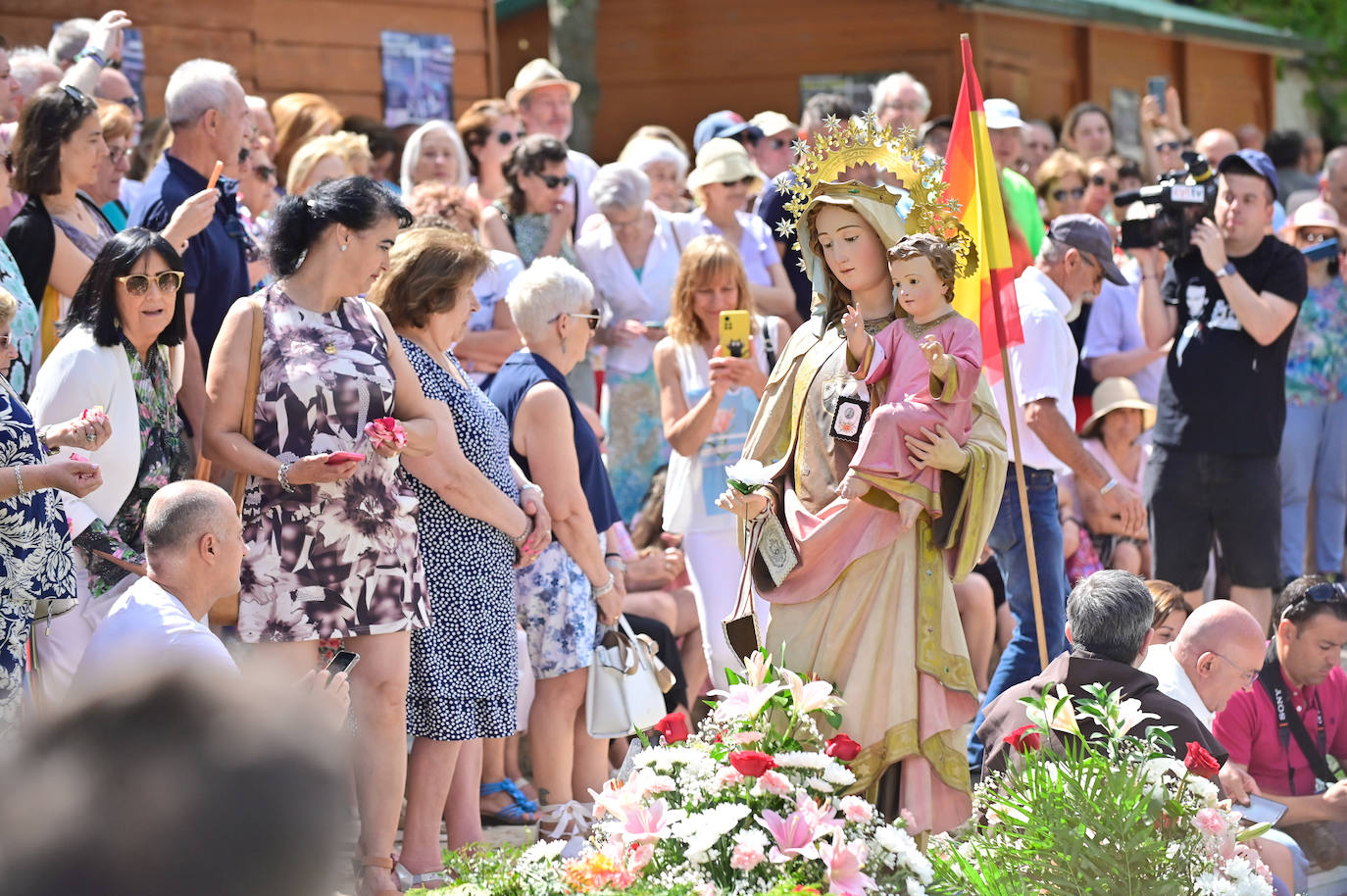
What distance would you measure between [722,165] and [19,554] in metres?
4.50

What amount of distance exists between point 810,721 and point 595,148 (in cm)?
1462

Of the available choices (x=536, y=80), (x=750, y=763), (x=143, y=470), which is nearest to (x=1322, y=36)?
(x=536, y=80)

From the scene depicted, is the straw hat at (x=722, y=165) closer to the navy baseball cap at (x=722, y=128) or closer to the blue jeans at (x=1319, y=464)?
the navy baseball cap at (x=722, y=128)

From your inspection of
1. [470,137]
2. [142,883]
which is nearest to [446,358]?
[470,137]

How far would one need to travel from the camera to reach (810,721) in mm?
3803

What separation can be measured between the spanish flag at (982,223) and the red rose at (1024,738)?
157 centimetres

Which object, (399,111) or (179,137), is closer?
(179,137)

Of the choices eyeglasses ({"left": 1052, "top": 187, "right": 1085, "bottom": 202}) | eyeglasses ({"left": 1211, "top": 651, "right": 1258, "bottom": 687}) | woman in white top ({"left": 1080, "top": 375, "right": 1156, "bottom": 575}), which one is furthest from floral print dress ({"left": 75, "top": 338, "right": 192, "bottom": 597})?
eyeglasses ({"left": 1052, "top": 187, "right": 1085, "bottom": 202})

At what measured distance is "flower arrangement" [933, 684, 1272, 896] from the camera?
347cm

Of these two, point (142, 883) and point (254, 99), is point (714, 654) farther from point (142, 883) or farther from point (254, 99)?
point (142, 883)

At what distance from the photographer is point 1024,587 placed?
19.3ft

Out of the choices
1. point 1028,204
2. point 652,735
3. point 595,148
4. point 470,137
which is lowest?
point 652,735

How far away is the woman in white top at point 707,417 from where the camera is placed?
6199 mm

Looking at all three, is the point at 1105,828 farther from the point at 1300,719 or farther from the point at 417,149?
the point at 417,149
